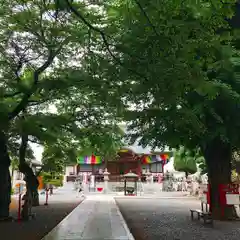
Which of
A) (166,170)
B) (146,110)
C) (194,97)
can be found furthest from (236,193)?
(166,170)

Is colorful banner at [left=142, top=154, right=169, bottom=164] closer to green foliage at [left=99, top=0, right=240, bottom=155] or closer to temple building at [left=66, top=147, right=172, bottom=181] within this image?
temple building at [left=66, top=147, right=172, bottom=181]

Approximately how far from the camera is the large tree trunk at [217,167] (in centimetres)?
1525

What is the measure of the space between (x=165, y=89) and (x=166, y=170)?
46544 millimetres

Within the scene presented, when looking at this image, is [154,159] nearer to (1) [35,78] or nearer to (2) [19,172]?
(2) [19,172]

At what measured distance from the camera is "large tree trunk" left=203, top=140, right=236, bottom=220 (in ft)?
50.0

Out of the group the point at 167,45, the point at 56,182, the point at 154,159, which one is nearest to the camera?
the point at 167,45

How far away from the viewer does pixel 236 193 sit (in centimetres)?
1444

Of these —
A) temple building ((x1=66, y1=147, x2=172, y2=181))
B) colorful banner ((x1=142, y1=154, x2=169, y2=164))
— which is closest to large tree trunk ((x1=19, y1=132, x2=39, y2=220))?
temple building ((x1=66, y1=147, x2=172, y2=181))

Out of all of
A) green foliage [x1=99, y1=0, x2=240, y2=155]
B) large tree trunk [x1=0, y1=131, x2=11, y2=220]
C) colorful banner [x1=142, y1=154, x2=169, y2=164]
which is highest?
colorful banner [x1=142, y1=154, x2=169, y2=164]

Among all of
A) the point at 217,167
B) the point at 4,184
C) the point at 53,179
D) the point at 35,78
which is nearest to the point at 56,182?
the point at 53,179

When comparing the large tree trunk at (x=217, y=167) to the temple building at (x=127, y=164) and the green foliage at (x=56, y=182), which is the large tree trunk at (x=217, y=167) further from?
the green foliage at (x=56, y=182)

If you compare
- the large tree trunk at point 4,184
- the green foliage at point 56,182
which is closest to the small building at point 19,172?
the green foliage at point 56,182

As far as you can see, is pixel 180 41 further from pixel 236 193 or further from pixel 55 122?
pixel 236 193

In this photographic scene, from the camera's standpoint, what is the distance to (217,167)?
15.6 metres
